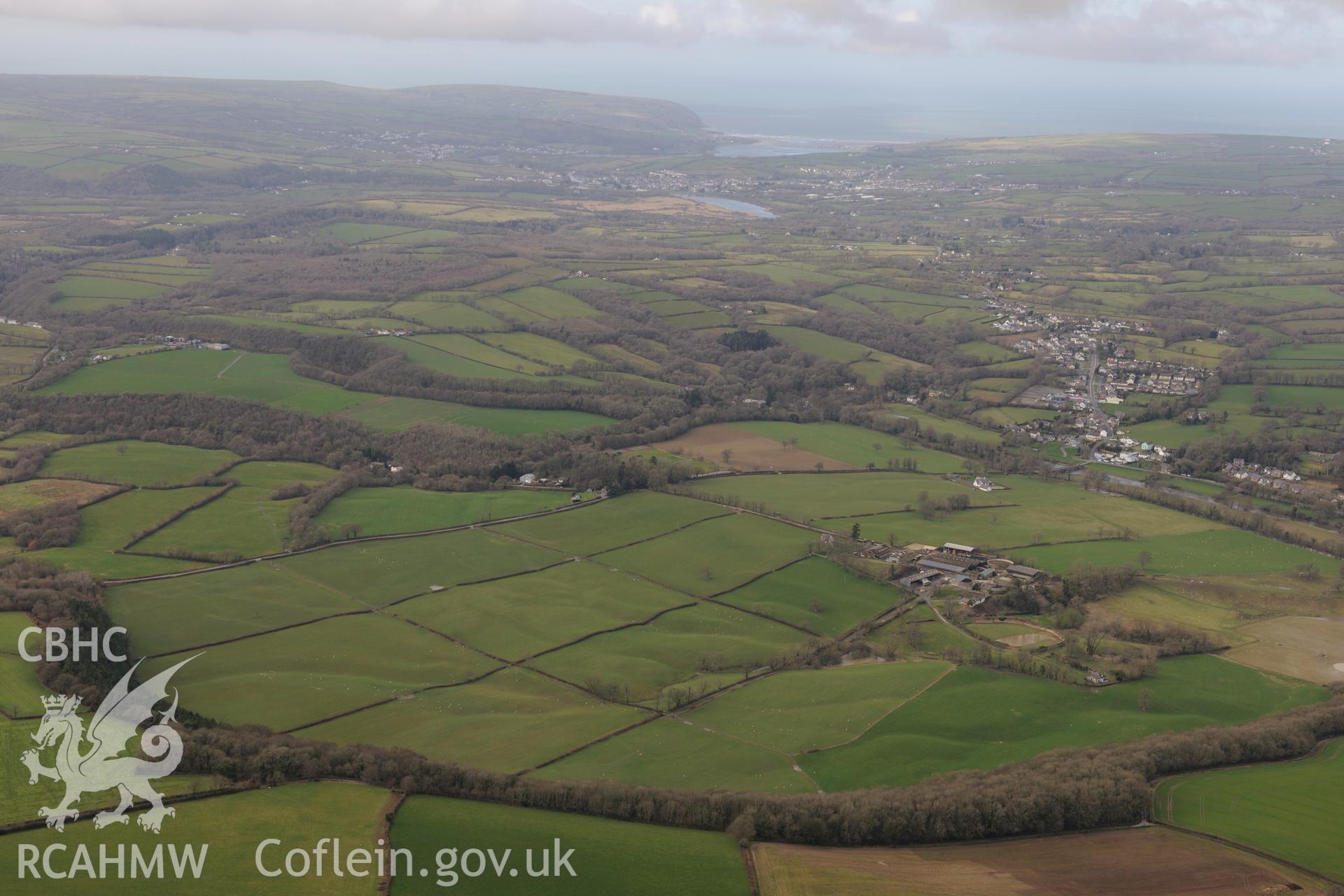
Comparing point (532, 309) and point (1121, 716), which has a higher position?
point (532, 309)

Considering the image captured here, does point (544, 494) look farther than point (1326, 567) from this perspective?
Yes

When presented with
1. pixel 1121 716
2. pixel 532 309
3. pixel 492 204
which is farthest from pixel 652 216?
pixel 1121 716

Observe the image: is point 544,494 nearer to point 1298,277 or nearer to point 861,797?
point 861,797

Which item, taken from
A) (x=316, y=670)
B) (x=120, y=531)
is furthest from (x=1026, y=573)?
(x=120, y=531)

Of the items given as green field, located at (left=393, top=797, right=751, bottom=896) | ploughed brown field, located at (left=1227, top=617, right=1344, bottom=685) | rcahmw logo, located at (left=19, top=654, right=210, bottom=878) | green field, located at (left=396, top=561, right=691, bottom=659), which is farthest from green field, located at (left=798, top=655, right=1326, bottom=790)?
rcahmw logo, located at (left=19, top=654, right=210, bottom=878)

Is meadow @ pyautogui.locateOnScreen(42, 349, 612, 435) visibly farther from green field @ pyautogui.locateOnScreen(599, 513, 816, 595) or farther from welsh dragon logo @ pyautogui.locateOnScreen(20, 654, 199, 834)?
welsh dragon logo @ pyautogui.locateOnScreen(20, 654, 199, 834)

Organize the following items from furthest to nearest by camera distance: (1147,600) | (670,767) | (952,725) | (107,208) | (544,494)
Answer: (107,208)
(544,494)
(1147,600)
(952,725)
(670,767)

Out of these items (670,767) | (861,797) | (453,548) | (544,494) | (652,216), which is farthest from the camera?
(652,216)
